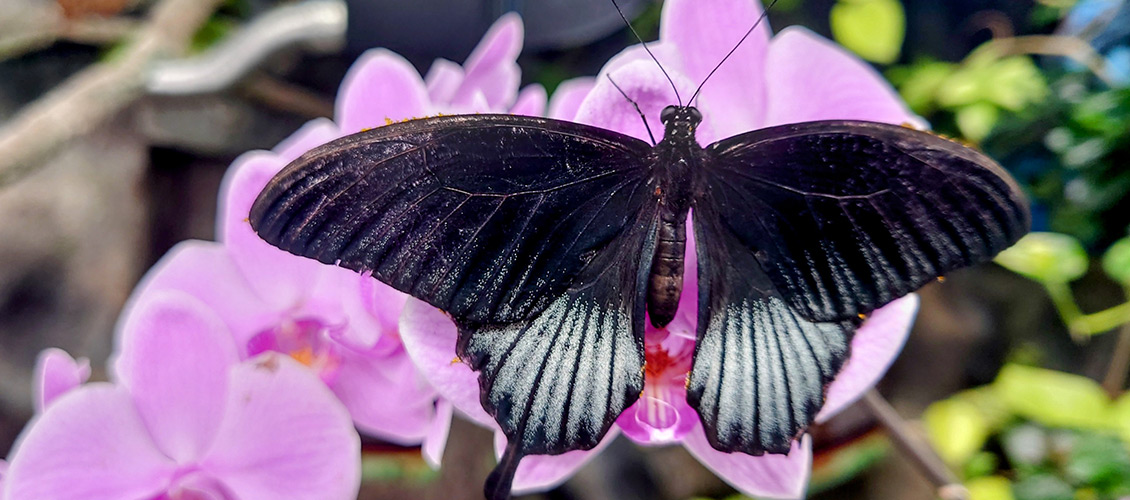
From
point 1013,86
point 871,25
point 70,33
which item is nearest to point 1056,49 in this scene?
point 1013,86

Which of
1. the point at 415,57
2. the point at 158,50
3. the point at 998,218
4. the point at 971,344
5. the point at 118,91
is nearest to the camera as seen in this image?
the point at 998,218

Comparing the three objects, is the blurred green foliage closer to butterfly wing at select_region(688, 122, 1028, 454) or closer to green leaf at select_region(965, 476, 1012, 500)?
green leaf at select_region(965, 476, 1012, 500)

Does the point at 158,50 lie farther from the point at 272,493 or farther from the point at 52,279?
the point at 272,493

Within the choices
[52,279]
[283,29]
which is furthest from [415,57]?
[52,279]

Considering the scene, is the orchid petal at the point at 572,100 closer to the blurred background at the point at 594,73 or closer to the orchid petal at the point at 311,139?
the orchid petal at the point at 311,139

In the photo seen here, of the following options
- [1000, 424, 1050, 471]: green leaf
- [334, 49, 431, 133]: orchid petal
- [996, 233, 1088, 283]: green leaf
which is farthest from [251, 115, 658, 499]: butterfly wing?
[1000, 424, 1050, 471]: green leaf

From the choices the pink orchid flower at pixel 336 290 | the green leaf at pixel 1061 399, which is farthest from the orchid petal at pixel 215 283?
the green leaf at pixel 1061 399
